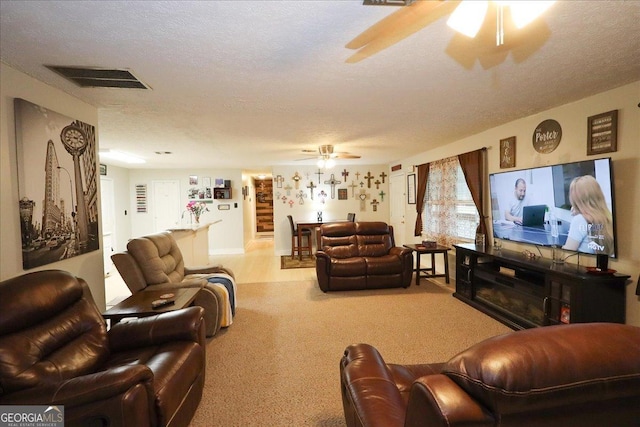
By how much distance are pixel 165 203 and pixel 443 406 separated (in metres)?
8.19

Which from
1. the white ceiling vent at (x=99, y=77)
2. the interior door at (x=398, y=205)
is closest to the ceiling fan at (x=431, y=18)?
the white ceiling vent at (x=99, y=77)

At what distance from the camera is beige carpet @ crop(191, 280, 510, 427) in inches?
76.9

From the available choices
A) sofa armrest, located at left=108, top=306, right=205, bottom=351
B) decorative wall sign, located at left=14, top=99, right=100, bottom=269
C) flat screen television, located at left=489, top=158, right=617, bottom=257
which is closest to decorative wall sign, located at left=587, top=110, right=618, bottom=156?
flat screen television, located at left=489, top=158, right=617, bottom=257

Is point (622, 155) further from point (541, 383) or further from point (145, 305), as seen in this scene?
point (145, 305)

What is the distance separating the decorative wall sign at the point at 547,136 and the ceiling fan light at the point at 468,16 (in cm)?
269

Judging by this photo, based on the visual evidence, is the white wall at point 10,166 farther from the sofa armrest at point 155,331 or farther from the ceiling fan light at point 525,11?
the ceiling fan light at point 525,11

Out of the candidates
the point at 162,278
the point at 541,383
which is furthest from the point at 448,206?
the point at 541,383

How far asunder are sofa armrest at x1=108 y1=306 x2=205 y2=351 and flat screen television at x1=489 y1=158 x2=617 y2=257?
11.1 feet

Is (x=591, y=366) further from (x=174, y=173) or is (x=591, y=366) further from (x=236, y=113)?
(x=174, y=173)

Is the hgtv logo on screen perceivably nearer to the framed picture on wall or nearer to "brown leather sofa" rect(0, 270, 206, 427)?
"brown leather sofa" rect(0, 270, 206, 427)

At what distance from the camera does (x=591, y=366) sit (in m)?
0.67

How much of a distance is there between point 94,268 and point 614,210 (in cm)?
466

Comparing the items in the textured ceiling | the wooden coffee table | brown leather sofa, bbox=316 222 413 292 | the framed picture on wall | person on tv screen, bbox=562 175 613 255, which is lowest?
brown leather sofa, bbox=316 222 413 292

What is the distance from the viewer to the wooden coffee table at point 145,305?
7.09 ft
